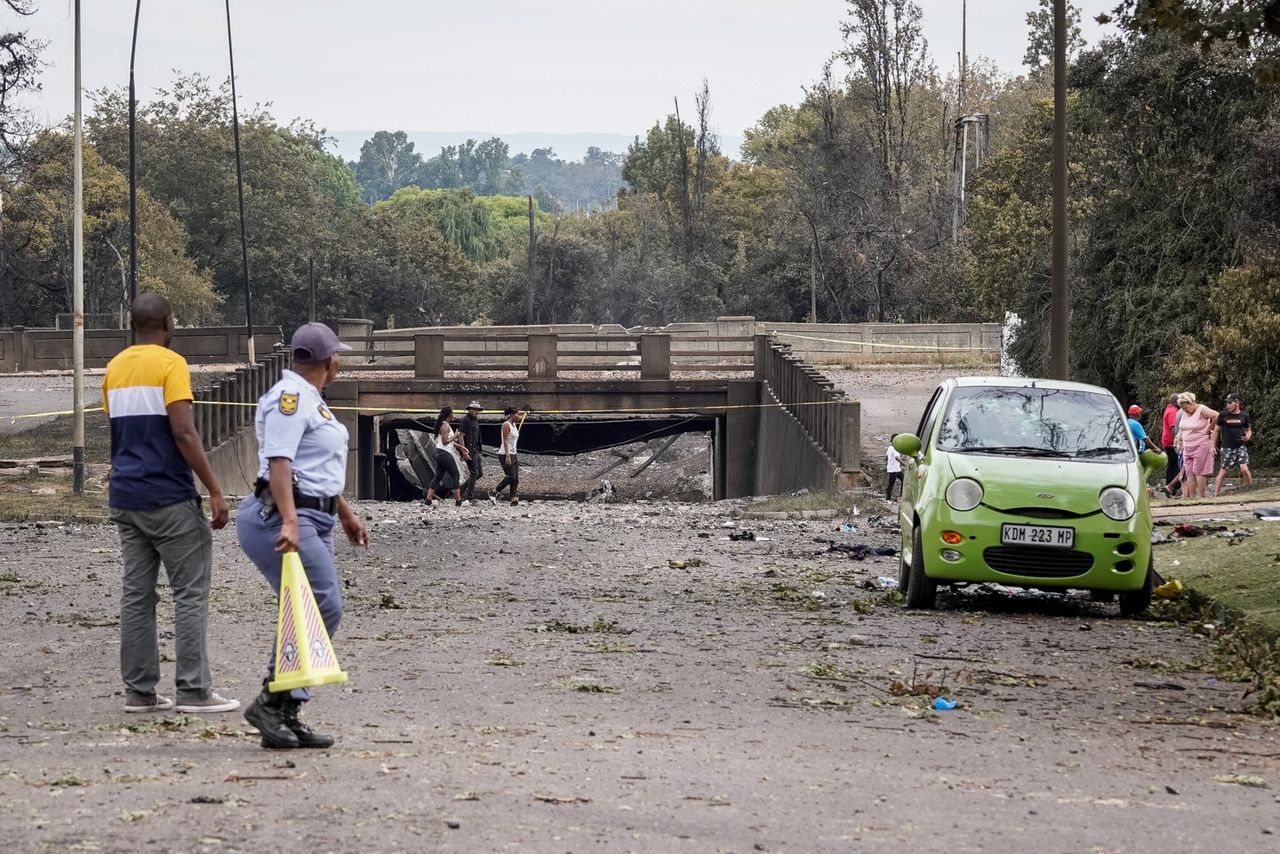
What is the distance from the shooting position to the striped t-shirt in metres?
7.92

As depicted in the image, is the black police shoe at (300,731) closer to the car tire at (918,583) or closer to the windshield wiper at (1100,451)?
the car tire at (918,583)

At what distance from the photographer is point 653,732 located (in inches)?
311

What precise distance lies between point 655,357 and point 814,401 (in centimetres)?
1136

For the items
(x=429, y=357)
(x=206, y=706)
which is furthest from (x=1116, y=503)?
(x=429, y=357)

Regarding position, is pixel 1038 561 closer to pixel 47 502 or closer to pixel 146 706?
pixel 146 706

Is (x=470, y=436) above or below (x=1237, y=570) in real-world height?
below

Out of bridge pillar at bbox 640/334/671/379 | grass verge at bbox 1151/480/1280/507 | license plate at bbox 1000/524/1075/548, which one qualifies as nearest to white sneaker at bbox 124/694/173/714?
license plate at bbox 1000/524/1075/548

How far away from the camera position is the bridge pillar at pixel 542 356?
4344cm

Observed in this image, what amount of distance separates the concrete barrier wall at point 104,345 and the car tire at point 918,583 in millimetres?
38872

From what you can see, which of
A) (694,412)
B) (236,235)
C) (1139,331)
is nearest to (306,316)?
(236,235)

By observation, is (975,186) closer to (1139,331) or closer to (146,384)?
(1139,331)

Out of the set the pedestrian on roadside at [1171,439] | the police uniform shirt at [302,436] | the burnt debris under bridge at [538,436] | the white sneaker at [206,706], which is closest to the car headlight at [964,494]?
the white sneaker at [206,706]

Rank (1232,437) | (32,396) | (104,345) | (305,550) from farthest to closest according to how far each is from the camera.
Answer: (104,345), (32,396), (1232,437), (305,550)

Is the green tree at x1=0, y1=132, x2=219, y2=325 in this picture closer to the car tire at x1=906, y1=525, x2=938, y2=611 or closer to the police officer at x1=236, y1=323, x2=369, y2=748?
the car tire at x1=906, y1=525, x2=938, y2=611
